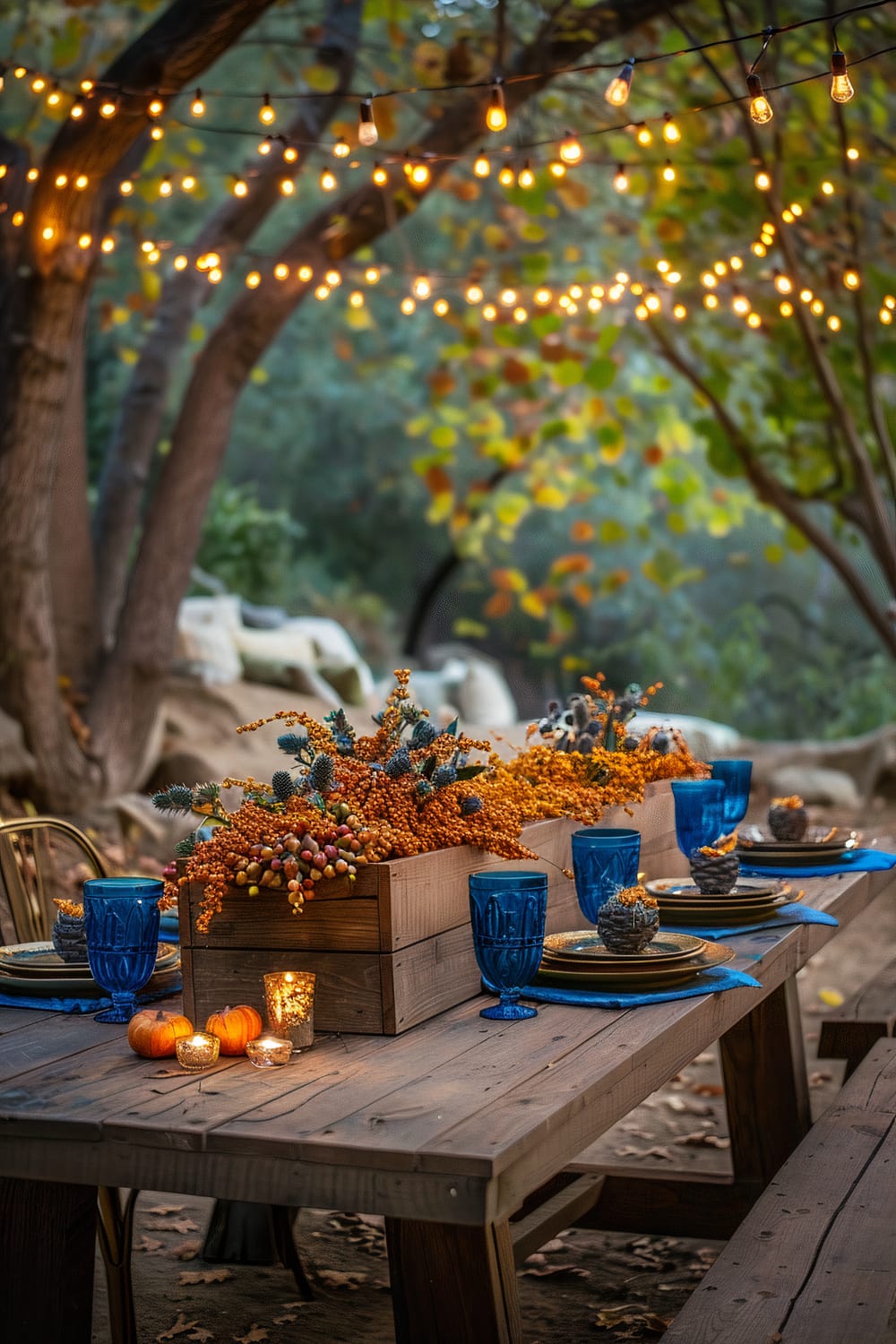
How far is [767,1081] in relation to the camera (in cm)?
306

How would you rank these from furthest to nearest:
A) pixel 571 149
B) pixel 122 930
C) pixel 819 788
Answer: pixel 819 788
pixel 571 149
pixel 122 930

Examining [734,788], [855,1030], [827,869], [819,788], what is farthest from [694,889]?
[819,788]

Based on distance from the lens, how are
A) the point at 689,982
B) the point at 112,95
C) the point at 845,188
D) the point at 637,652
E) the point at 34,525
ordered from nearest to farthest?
the point at 689,982, the point at 112,95, the point at 34,525, the point at 845,188, the point at 637,652

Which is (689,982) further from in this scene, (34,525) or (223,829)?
(34,525)

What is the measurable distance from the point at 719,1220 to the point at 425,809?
1460 millimetres

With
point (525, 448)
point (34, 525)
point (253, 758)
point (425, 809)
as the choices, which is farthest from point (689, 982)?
point (525, 448)

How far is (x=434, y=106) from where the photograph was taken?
17.1 ft

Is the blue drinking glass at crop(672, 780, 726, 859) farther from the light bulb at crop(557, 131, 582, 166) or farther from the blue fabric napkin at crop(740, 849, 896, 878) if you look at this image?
the light bulb at crop(557, 131, 582, 166)

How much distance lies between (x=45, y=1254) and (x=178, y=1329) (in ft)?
3.32

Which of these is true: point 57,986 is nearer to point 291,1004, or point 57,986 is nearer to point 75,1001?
point 75,1001

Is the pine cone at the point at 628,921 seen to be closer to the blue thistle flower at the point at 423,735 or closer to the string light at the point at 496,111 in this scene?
the blue thistle flower at the point at 423,735

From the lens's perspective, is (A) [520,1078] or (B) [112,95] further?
(B) [112,95]

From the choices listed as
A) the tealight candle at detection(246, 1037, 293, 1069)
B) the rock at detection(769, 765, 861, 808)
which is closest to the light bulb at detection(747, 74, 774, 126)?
the tealight candle at detection(246, 1037, 293, 1069)

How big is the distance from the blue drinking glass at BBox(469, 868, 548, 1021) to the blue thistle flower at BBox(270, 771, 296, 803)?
11.0 inches
